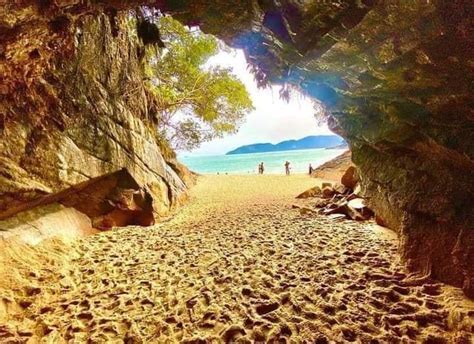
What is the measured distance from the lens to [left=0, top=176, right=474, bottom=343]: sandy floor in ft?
10.9

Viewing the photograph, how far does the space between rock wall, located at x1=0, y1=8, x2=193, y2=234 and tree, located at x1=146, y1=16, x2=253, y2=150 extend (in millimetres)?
3613

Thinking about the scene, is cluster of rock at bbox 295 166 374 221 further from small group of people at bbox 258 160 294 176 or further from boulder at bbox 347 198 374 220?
small group of people at bbox 258 160 294 176

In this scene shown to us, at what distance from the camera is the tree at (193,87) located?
560 inches

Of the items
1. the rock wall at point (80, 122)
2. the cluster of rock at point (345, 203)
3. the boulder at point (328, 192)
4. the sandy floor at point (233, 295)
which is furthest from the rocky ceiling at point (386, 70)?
the boulder at point (328, 192)

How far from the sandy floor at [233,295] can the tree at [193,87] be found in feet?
28.2

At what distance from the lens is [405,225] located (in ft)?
15.8

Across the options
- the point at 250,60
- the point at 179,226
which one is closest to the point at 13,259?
the point at 179,226

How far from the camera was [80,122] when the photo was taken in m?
6.95

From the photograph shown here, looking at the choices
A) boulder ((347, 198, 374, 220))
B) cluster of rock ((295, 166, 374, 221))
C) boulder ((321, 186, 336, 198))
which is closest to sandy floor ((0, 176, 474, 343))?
boulder ((347, 198, 374, 220))

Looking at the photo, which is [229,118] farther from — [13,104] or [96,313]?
[96,313]

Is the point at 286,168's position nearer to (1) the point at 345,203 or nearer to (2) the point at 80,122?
(1) the point at 345,203

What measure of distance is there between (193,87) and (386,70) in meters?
14.3

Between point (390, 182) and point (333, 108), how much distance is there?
1.80 metres

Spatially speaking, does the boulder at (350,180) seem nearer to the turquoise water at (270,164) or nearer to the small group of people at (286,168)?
the small group of people at (286,168)
